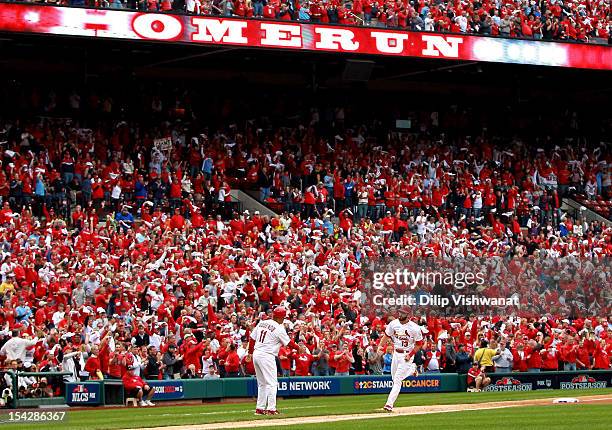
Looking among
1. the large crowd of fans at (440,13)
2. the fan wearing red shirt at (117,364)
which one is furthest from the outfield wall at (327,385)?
the large crowd of fans at (440,13)

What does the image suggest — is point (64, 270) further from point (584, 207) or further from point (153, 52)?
point (584, 207)

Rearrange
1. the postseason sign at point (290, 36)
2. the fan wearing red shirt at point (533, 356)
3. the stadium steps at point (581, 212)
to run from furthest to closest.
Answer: the stadium steps at point (581, 212)
the postseason sign at point (290, 36)
the fan wearing red shirt at point (533, 356)

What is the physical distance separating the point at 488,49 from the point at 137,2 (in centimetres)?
1121

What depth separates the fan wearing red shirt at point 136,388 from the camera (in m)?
24.2

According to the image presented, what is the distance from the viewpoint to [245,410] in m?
21.8

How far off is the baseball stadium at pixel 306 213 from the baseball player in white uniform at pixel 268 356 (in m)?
0.04

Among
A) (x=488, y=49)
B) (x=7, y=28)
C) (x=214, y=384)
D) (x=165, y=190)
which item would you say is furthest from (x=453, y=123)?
(x=214, y=384)

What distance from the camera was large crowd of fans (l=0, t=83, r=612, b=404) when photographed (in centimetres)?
2712

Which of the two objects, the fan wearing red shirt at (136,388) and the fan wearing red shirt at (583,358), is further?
the fan wearing red shirt at (583,358)

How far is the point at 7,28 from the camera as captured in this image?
3244 centimetres

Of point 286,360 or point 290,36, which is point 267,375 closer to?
point 286,360

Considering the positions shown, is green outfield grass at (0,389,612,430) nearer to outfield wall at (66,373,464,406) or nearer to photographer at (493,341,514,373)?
outfield wall at (66,373,464,406)

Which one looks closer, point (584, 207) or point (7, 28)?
point (7, 28)

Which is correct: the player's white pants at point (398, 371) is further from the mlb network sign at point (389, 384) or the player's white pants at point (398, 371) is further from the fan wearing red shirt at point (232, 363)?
the mlb network sign at point (389, 384)
